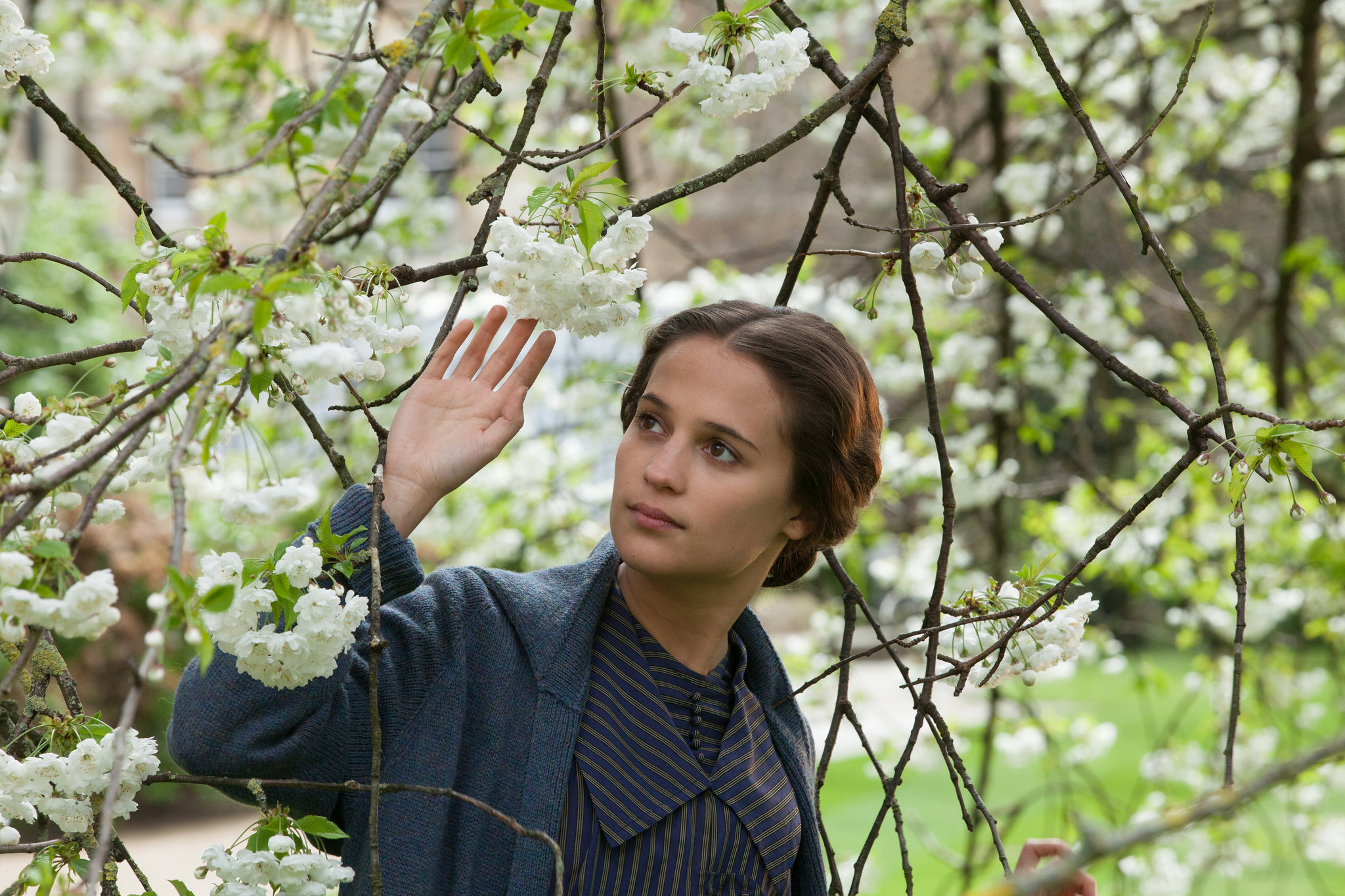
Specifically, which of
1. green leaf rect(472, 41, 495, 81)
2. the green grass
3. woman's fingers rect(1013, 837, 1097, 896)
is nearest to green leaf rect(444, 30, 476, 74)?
green leaf rect(472, 41, 495, 81)

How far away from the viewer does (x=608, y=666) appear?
5.44 ft

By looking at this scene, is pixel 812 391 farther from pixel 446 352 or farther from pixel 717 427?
pixel 446 352

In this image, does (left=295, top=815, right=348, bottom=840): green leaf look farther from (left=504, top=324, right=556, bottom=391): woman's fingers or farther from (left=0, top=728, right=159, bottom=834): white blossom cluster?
(left=504, top=324, right=556, bottom=391): woman's fingers

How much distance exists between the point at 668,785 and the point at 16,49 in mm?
1256

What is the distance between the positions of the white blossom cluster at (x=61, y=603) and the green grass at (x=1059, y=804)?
2434 millimetres

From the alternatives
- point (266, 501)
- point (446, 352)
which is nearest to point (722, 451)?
point (446, 352)

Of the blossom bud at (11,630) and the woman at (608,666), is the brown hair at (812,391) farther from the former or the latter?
the blossom bud at (11,630)

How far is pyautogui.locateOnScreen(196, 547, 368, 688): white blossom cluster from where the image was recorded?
1.16 m

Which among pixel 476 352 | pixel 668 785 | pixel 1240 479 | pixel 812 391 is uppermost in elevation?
pixel 812 391

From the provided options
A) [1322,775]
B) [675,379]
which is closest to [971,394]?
[1322,775]

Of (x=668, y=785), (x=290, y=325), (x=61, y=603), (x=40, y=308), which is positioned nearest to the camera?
(x=61, y=603)

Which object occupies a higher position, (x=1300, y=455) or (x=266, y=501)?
(x=1300, y=455)

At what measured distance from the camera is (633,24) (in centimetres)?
513

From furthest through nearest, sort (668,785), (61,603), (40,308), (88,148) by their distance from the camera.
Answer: (668,785)
(88,148)
(40,308)
(61,603)
